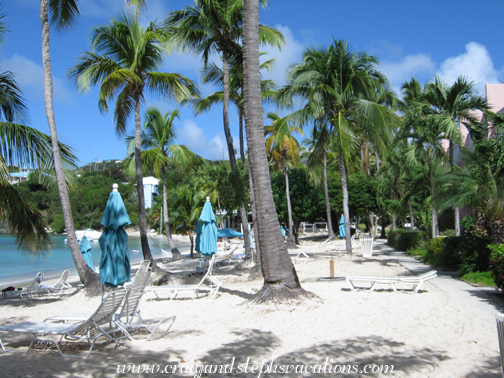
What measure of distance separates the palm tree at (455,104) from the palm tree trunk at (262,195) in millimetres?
8626

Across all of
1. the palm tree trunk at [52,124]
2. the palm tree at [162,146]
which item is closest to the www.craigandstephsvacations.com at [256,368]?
the palm tree trunk at [52,124]

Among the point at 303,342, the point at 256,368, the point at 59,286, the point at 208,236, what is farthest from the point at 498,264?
the point at 59,286

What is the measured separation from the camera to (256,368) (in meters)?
4.45

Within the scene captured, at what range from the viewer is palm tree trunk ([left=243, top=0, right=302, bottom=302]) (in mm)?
7875

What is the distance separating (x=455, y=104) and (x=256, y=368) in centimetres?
1319

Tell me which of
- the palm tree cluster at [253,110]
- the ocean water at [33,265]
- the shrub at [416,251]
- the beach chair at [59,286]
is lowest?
the ocean water at [33,265]

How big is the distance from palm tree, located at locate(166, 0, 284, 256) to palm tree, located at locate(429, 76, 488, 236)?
6087 mm

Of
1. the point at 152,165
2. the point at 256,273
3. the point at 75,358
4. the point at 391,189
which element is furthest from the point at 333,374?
the point at 391,189

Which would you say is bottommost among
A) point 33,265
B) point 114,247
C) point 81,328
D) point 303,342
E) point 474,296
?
point 33,265

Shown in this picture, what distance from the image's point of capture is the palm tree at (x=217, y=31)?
1277 centimetres

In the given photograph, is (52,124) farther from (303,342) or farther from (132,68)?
(303,342)

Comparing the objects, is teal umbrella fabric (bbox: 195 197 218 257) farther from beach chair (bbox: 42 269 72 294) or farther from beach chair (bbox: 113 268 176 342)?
beach chair (bbox: 113 268 176 342)

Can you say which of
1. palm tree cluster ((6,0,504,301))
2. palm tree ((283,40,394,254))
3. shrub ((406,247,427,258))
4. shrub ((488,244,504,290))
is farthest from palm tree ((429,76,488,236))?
shrub ((488,244,504,290))

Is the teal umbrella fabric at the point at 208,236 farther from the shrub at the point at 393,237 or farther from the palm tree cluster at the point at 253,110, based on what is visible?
the shrub at the point at 393,237
